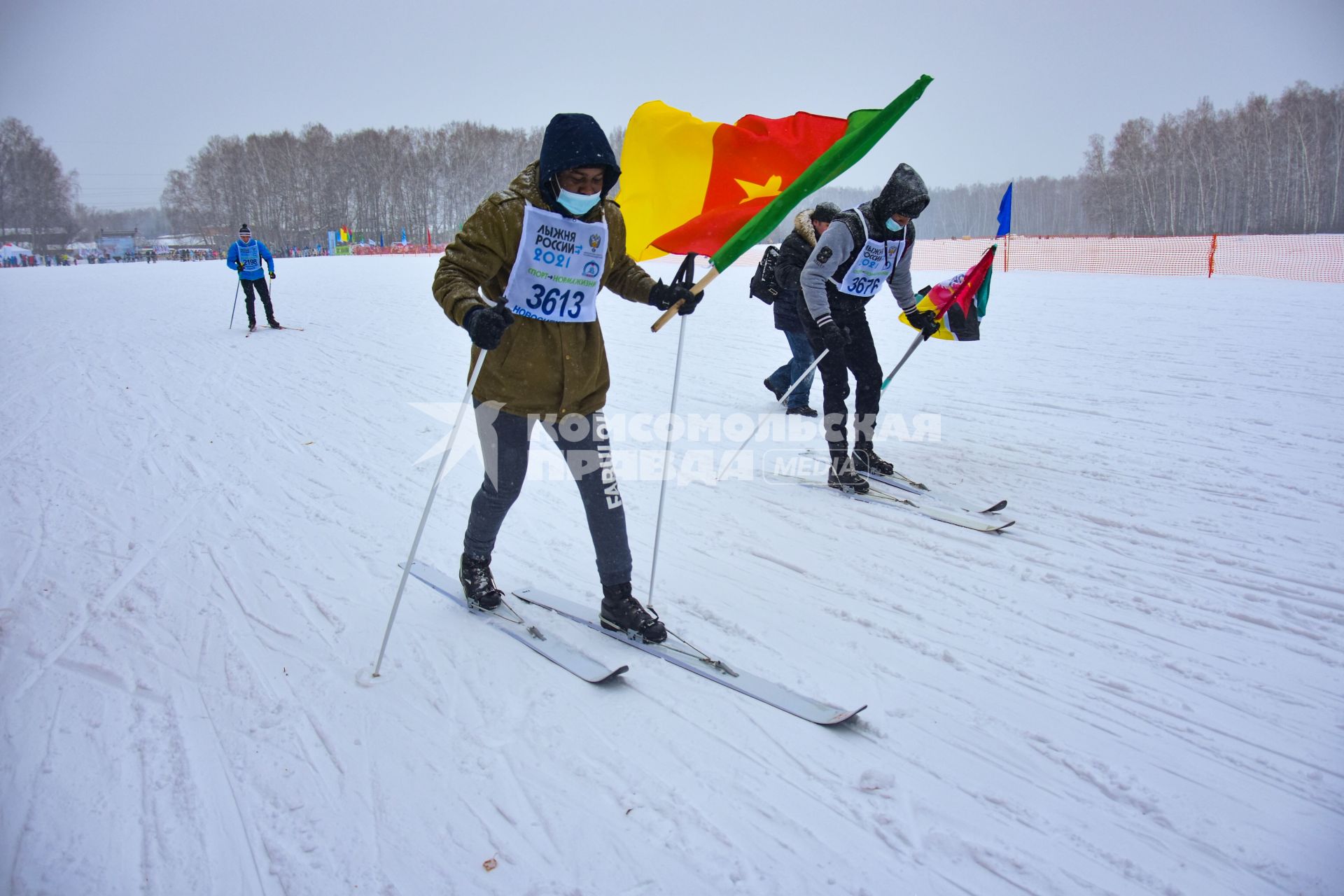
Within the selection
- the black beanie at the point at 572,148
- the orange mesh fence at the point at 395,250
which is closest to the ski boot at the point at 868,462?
the black beanie at the point at 572,148

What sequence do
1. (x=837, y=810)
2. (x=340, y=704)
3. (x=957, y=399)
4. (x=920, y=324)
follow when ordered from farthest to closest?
1. (x=957, y=399)
2. (x=920, y=324)
3. (x=340, y=704)
4. (x=837, y=810)

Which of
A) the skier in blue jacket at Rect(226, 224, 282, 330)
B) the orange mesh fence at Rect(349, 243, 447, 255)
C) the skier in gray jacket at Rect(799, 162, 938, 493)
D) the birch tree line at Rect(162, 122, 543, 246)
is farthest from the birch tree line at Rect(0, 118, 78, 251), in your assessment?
the skier in gray jacket at Rect(799, 162, 938, 493)

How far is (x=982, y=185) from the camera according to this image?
102 m

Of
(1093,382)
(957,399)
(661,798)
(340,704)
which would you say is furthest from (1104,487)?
(340,704)

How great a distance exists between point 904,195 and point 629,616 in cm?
321

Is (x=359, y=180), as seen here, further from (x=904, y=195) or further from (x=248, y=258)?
(x=904, y=195)

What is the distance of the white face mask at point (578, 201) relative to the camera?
2.68 meters

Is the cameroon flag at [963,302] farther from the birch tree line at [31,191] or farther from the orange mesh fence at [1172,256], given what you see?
the birch tree line at [31,191]

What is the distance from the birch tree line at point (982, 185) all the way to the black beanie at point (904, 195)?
1219 inches

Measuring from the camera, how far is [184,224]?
269 feet

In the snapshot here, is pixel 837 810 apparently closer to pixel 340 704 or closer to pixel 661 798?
pixel 661 798

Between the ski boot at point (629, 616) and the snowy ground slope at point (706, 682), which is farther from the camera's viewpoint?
the ski boot at point (629, 616)

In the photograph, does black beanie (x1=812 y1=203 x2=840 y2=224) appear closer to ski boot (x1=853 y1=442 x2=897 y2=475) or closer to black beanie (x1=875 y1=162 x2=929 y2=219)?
black beanie (x1=875 y1=162 x2=929 y2=219)

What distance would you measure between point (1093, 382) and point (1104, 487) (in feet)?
10.6
